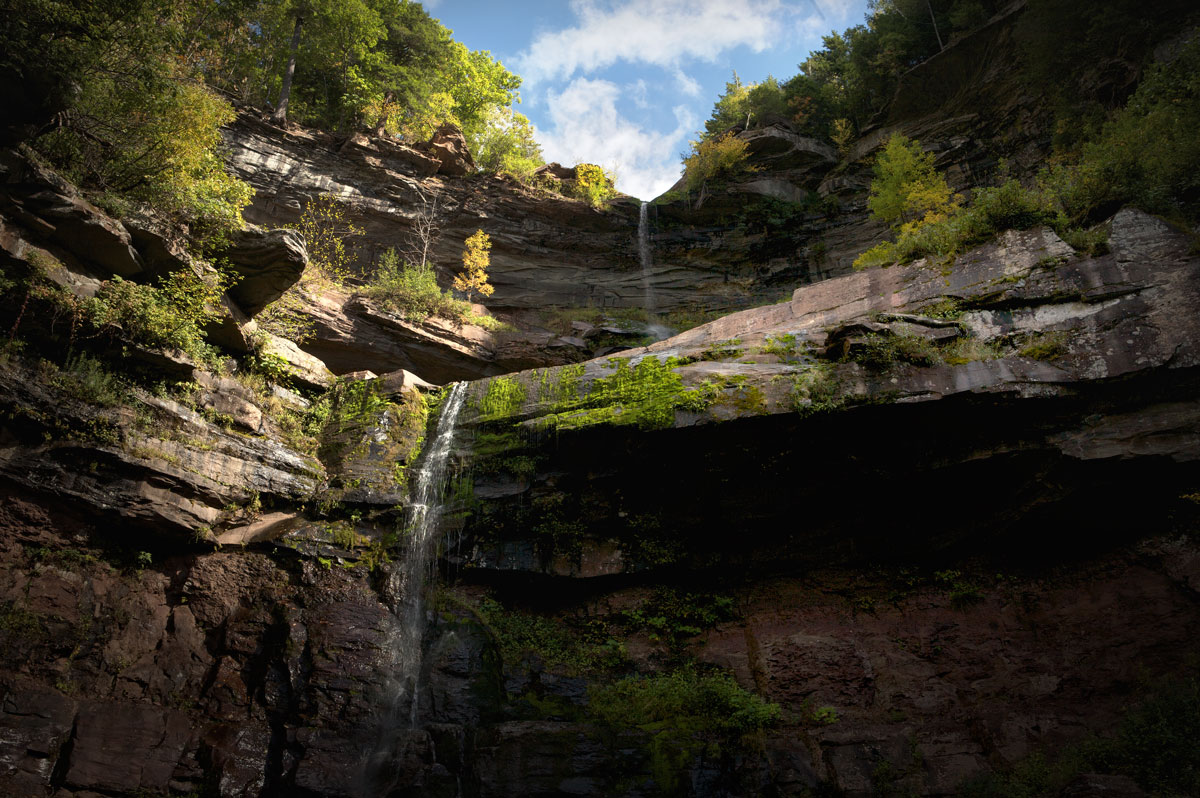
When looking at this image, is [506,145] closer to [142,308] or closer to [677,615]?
[142,308]

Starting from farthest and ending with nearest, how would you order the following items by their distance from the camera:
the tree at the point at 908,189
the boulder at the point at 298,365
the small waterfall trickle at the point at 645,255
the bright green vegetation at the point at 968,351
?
the small waterfall trickle at the point at 645,255 → the tree at the point at 908,189 → the boulder at the point at 298,365 → the bright green vegetation at the point at 968,351

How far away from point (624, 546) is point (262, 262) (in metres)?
8.62

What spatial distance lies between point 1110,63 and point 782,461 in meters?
13.8

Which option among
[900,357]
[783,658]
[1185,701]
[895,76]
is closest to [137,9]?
[900,357]

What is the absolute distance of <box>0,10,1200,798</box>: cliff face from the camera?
7836mm

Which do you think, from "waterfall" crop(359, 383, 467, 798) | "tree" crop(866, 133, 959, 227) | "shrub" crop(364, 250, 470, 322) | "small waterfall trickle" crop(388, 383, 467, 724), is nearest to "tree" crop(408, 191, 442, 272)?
"shrub" crop(364, 250, 470, 322)

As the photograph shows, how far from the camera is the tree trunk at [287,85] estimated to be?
70.2ft

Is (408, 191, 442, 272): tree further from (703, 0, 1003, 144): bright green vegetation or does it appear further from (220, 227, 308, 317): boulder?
(703, 0, 1003, 144): bright green vegetation

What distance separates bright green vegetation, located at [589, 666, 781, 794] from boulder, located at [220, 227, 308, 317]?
9.49m

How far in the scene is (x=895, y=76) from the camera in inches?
942

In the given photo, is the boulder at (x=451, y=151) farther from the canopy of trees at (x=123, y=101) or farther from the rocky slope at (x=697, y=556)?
the rocky slope at (x=697, y=556)

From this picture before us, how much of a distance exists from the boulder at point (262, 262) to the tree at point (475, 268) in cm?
980

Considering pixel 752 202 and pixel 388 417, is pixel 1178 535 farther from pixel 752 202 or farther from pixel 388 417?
pixel 752 202

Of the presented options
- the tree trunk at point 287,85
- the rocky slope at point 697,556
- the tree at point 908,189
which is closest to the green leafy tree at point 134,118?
the rocky slope at point 697,556
